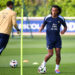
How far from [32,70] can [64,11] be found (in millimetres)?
23422

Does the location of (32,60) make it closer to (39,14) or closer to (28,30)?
(28,30)

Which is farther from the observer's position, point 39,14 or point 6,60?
point 39,14

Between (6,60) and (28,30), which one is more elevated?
(6,60)

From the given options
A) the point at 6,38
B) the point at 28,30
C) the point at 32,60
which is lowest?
the point at 28,30

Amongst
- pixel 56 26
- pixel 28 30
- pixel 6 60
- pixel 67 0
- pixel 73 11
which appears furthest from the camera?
pixel 67 0

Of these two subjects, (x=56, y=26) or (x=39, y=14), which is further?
(x=39, y=14)

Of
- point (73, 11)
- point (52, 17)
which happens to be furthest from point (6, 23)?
point (73, 11)

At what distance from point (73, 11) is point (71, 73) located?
2347cm

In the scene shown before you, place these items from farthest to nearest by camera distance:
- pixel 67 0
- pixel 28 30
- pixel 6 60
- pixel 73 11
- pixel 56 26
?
pixel 67 0, pixel 73 11, pixel 28 30, pixel 6 60, pixel 56 26

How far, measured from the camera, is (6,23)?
414 inches

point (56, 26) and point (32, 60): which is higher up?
point (56, 26)

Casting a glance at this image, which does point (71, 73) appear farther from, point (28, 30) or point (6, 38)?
point (28, 30)

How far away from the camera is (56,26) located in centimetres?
1010

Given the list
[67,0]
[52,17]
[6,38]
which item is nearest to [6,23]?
[6,38]
